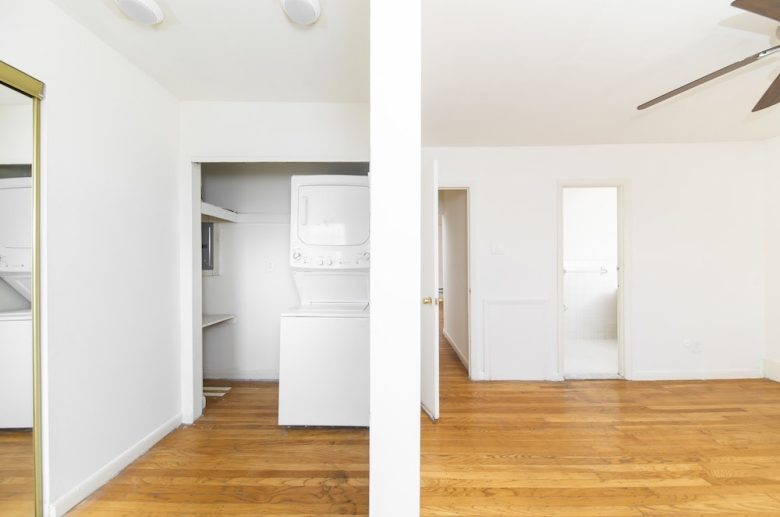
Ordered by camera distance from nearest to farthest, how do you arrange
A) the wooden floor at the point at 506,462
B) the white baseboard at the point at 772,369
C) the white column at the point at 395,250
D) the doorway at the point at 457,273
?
1. the white column at the point at 395,250
2. the wooden floor at the point at 506,462
3. the white baseboard at the point at 772,369
4. the doorway at the point at 457,273

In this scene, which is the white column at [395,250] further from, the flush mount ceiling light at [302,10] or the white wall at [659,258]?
the white wall at [659,258]

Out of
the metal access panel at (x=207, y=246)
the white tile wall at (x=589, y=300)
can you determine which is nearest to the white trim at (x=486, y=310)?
the white tile wall at (x=589, y=300)

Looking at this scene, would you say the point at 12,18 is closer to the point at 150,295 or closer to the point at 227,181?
the point at 150,295

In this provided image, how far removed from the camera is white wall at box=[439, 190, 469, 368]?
3977 mm

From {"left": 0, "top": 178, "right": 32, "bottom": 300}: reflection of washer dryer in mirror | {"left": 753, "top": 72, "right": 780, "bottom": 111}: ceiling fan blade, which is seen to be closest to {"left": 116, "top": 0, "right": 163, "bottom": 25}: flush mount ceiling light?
{"left": 0, "top": 178, "right": 32, "bottom": 300}: reflection of washer dryer in mirror

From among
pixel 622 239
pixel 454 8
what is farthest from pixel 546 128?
pixel 454 8

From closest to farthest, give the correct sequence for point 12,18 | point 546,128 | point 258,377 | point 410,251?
point 410,251 → point 12,18 → point 546,128 → point 258,377

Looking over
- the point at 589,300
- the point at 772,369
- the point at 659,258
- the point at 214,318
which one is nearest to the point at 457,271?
the point at 659,258

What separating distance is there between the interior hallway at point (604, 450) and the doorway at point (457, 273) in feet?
2.76

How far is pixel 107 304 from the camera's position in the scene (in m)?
1.89

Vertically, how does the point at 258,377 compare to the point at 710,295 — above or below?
below

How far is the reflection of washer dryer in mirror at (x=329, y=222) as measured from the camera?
263 cm

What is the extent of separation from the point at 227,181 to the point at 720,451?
4481 millimetres

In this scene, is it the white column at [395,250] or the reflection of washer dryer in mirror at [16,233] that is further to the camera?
the reflection of washer dryer in mirror at [16,233]
